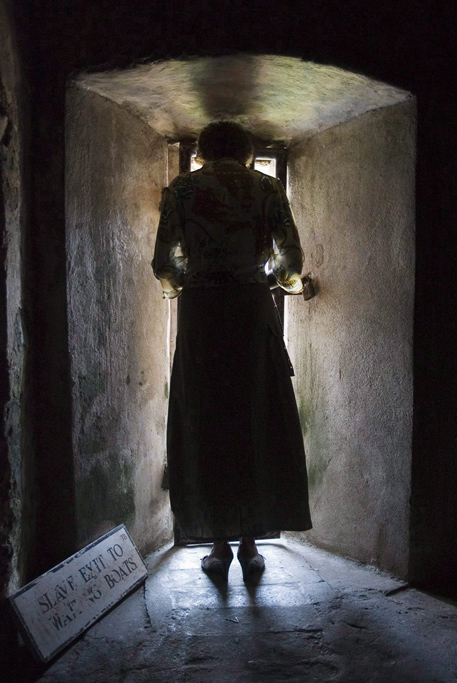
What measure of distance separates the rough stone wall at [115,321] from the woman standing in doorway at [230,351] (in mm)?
208

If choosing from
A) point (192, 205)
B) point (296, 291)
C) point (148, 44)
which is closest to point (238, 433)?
point (296, 291)

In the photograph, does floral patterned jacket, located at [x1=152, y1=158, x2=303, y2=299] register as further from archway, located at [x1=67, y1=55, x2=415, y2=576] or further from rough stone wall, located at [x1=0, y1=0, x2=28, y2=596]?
rough stone wall, located at [x1=0, y1=0, x2=28, y2=596]

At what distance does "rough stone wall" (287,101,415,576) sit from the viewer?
80.7 inches

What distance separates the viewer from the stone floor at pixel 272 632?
1.56 metres

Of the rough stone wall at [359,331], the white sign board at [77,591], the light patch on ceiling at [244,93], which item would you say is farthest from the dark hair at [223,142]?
the white sign board at [77,591]

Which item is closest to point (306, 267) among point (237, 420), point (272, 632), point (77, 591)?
point (237, 420)

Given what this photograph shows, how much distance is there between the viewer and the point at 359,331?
2.24 meters

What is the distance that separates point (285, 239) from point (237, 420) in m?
0.66

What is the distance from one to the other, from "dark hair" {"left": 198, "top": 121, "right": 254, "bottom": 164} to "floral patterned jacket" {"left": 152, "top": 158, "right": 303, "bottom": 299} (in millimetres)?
32

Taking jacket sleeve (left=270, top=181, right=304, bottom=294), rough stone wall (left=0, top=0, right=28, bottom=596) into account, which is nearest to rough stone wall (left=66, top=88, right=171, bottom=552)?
rough stone wall (left=0, top=0, right=28, bottom=596)

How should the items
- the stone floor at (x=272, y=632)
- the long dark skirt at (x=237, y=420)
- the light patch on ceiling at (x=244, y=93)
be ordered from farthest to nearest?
the long dark skirt at (x=237, y=420) < the light patch on ceiling at (x=244, y=93) < the stone floor at (x=272, y=632)

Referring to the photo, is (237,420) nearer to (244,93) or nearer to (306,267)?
(306,267)

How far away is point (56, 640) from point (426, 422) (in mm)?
1353

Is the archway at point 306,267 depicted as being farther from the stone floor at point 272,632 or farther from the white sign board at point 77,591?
the stone floor at point 272,632
